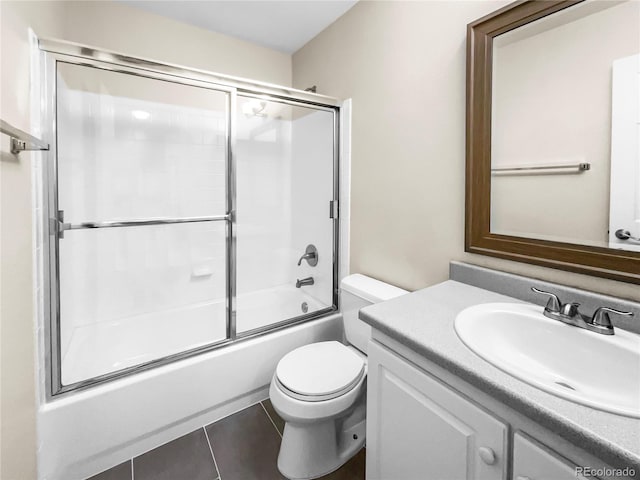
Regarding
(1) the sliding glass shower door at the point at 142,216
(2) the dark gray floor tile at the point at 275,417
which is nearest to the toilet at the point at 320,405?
(2) the dark gray floor tile at the point at 275,417

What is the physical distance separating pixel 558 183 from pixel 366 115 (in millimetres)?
1098

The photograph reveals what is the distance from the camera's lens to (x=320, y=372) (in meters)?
1.42

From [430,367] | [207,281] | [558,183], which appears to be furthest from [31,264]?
[558,183]

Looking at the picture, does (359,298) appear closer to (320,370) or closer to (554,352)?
(320,370)

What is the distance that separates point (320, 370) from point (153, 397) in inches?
31.6

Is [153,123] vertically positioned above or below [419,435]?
above

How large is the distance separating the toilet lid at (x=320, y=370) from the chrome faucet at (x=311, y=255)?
814 millimetres

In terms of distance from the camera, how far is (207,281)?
2.30m

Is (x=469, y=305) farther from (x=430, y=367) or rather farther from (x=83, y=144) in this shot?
(x=83, y=144)

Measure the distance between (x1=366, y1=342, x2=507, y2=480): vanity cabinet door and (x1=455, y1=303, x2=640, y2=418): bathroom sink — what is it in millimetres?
155

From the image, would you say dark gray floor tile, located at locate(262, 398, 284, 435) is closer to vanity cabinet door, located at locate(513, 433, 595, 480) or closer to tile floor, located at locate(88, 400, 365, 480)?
tile floor, located at locate(88, 400, 365, 480)

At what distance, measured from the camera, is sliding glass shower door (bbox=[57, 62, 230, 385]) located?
5.82 feet

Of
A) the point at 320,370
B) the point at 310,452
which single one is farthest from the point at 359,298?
the point at 310,452

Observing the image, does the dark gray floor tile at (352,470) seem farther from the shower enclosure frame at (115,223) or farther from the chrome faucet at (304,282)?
the chrome faucet at (304,282)
